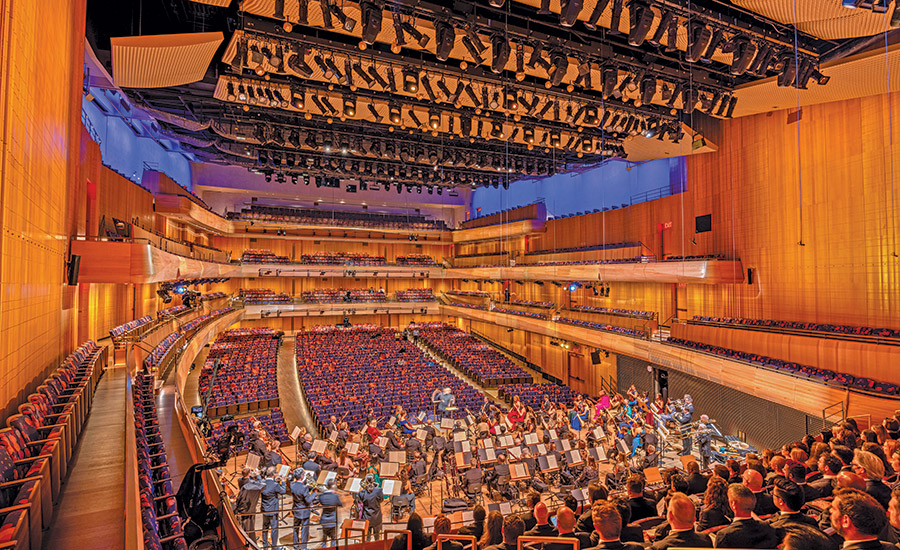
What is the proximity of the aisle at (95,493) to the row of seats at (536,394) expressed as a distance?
10349 mm

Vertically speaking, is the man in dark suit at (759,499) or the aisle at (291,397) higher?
the man in dark suit at (759,499)

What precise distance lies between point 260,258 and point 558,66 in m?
20.2

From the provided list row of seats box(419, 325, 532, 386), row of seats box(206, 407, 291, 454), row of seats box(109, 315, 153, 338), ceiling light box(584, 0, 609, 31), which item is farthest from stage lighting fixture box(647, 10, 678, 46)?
row of seats box(419, 325, 532, 386)

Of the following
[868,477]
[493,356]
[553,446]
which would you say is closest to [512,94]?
[553,446]

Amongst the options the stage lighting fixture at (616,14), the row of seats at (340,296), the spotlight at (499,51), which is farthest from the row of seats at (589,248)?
the stage lighting fixture at (616,14)

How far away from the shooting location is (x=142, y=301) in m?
12.5

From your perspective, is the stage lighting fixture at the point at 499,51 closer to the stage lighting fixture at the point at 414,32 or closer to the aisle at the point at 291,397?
the stage lighting fixture at the point at 414,32

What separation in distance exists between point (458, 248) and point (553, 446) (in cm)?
2353

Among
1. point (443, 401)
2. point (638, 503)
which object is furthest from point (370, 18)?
point (443, 401)

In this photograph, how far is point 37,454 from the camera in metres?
3.37

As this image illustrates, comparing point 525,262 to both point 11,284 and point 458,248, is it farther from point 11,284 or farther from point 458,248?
point 11,284

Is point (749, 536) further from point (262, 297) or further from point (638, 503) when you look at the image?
point (262, 297)

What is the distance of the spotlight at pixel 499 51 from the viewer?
7180 millimetres

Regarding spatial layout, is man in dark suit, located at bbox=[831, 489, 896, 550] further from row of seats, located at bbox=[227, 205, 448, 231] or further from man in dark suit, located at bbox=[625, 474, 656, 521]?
row of seats, located at bbox=[227, 205, 448, 231]
